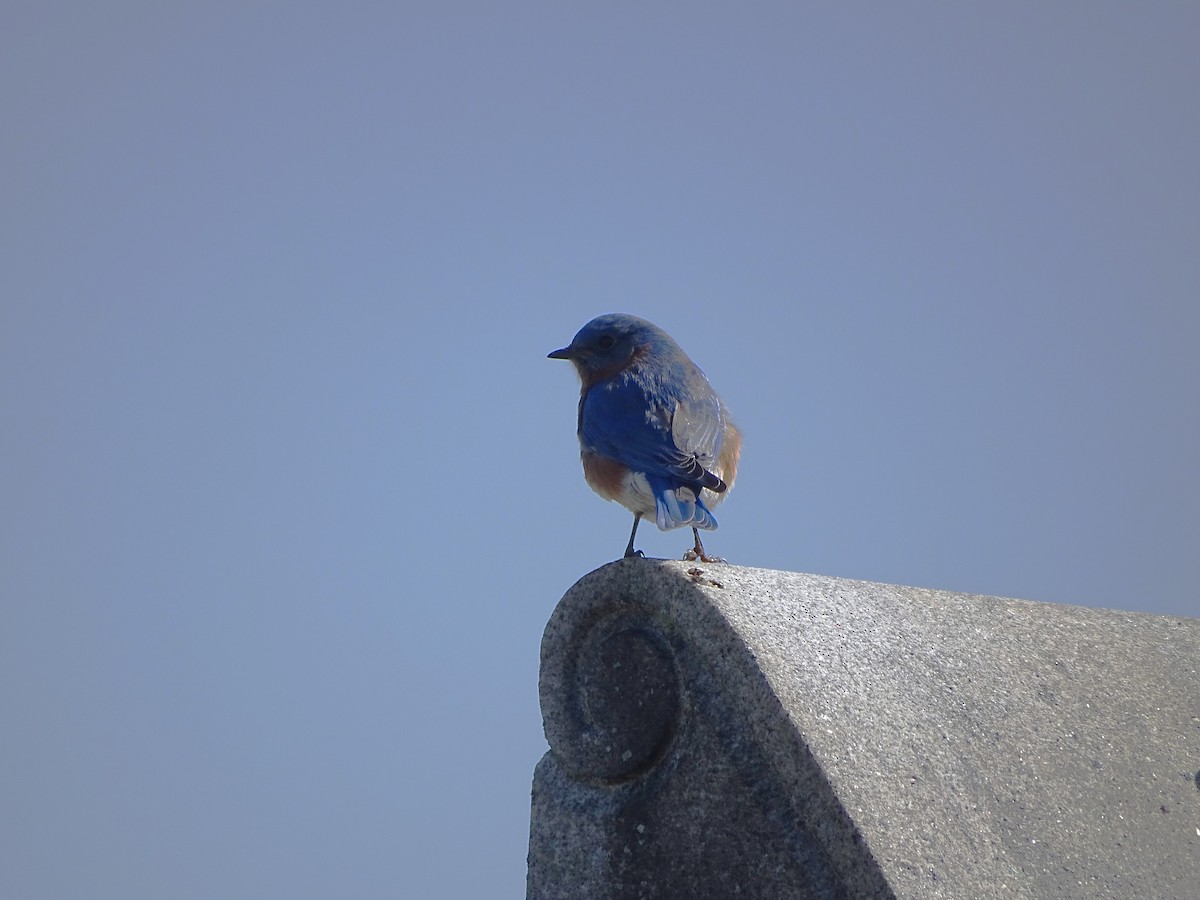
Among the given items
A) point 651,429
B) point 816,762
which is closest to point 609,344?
point 651,429

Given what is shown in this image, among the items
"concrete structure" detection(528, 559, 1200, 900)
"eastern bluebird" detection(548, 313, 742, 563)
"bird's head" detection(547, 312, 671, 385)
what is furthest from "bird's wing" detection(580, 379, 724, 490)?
"concrete structure" detection(528, 559, 1200, 900)

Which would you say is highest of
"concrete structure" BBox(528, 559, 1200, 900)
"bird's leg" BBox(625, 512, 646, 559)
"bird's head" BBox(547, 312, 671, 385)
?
"bird's head" BBox(547, 312, 671, 385)

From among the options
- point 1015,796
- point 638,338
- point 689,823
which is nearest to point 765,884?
point 689,823

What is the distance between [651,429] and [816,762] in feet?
4.65

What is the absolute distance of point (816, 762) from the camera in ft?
8.20

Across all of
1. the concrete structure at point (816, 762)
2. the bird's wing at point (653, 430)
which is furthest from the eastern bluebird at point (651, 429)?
the concrete structure at point (816, 762)

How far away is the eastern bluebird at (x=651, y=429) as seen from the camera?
138 inches

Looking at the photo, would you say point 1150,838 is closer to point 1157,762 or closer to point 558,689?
point 1157,762

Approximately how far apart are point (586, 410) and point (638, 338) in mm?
503

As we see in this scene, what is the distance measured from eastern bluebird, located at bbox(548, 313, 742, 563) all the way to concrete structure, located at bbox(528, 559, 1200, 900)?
1.68 feet

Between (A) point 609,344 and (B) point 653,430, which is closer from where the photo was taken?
(B) point 653,430

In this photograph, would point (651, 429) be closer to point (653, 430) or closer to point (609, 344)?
point (653, 430)

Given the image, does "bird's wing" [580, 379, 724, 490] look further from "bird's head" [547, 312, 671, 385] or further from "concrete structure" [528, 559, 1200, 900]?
"concrete structure" [528, 559, 1200, 900]

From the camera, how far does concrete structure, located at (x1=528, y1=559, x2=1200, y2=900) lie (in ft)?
8.29
